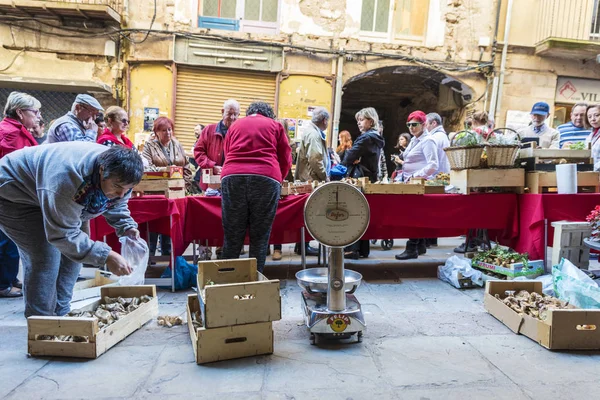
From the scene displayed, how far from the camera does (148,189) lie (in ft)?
11.9

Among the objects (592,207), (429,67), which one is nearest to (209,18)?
(429,67)

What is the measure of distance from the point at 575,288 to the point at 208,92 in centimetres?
780

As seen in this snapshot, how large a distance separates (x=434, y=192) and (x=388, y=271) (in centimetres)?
103

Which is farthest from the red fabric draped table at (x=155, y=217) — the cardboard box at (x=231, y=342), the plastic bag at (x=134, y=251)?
the cardboard box at (x=231, y=342)

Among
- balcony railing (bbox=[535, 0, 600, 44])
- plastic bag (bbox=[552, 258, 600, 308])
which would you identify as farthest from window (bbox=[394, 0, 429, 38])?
plastic bag (bbox=[552, 258, 600, 308])

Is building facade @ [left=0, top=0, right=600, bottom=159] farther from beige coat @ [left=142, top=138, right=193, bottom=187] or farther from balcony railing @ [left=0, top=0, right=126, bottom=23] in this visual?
beige coat @ [left=142, top=138, right=193, bottom=187]

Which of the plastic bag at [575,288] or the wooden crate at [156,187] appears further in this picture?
the wooden crate at [156,187]

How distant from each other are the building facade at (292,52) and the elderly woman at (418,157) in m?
4.34

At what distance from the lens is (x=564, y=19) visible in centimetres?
916

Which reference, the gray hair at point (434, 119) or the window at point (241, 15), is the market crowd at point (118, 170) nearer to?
the gray hair at point (434, 119)

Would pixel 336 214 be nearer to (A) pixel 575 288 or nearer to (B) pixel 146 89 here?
(A) pixel 575 288

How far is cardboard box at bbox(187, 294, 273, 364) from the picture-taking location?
89.0 inches

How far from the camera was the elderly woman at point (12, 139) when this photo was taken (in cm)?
342

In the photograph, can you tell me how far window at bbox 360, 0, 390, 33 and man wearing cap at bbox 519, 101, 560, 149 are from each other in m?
5.16
